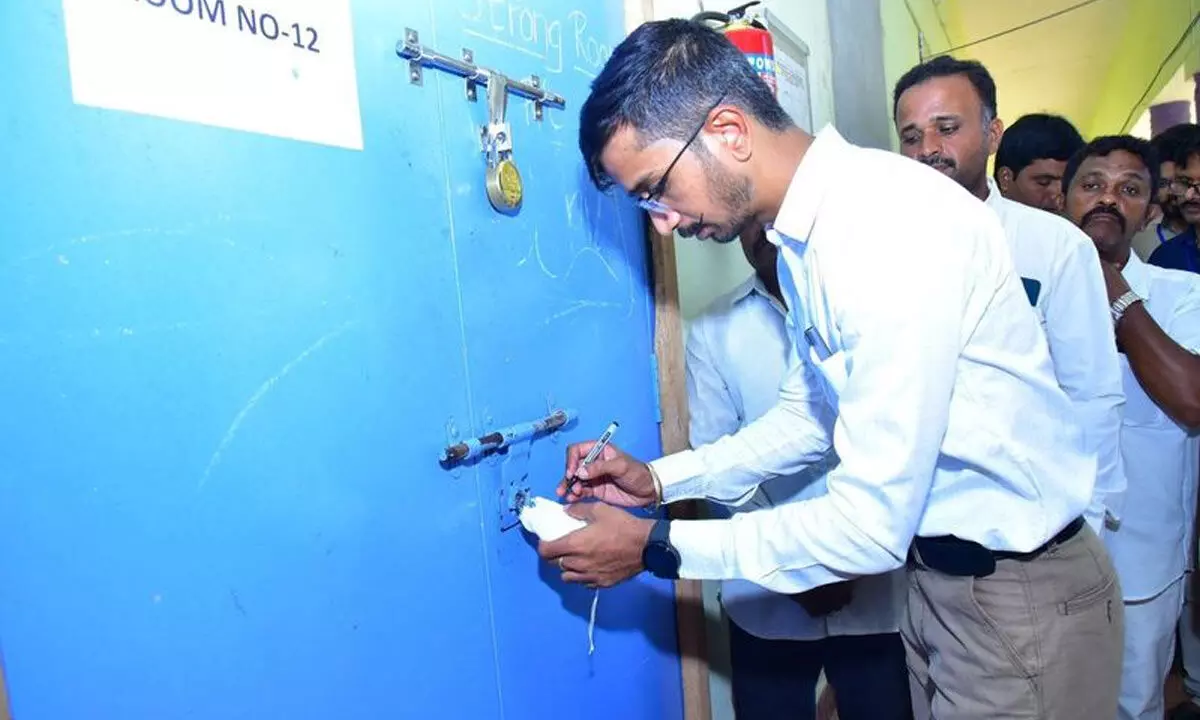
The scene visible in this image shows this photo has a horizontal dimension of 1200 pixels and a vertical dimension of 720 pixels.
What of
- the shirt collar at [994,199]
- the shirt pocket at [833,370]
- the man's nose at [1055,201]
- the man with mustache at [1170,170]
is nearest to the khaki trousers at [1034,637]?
the shirt pocket at [833,370]

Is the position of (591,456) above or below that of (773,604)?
above

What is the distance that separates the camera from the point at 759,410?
1510mm

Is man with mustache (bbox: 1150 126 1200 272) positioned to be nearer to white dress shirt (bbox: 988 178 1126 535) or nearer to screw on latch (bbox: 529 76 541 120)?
white dress shirt (bbox: 988 178 1126 535)

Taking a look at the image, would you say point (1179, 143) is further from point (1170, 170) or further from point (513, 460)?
point (513, 460)

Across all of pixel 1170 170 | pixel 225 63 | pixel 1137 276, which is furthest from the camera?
pixel 1170 170

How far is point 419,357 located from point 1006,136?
240 centimetres

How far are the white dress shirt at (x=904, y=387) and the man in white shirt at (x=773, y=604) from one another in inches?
16.5

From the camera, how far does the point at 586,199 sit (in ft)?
4.11

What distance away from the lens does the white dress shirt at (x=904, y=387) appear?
80 cm

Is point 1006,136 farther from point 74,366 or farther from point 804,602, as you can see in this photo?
point 74,366

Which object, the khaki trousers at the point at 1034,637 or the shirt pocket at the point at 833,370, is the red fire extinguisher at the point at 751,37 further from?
the khaki trousers at the point at 1034,637

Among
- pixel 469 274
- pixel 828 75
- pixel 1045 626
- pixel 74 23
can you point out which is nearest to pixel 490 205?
pixel 469 274

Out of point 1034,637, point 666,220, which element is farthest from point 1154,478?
point 666,220

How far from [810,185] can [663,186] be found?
0.18 m
